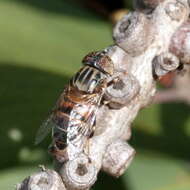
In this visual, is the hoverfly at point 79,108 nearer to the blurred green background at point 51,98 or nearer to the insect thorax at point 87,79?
the insect thorax at point 87,79

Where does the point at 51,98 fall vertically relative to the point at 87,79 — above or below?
below

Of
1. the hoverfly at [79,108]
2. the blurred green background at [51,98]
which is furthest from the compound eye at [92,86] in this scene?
the blurred green background at [51,98]

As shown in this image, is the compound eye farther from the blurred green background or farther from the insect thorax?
the blurred green background

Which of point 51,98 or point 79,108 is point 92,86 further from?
point 51,98

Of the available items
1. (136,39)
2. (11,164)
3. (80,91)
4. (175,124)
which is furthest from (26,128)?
(136,39)

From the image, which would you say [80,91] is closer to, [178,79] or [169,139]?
[169,139]

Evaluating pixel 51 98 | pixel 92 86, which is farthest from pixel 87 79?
pixel 51 98

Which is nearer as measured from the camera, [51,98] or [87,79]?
[87,79]
